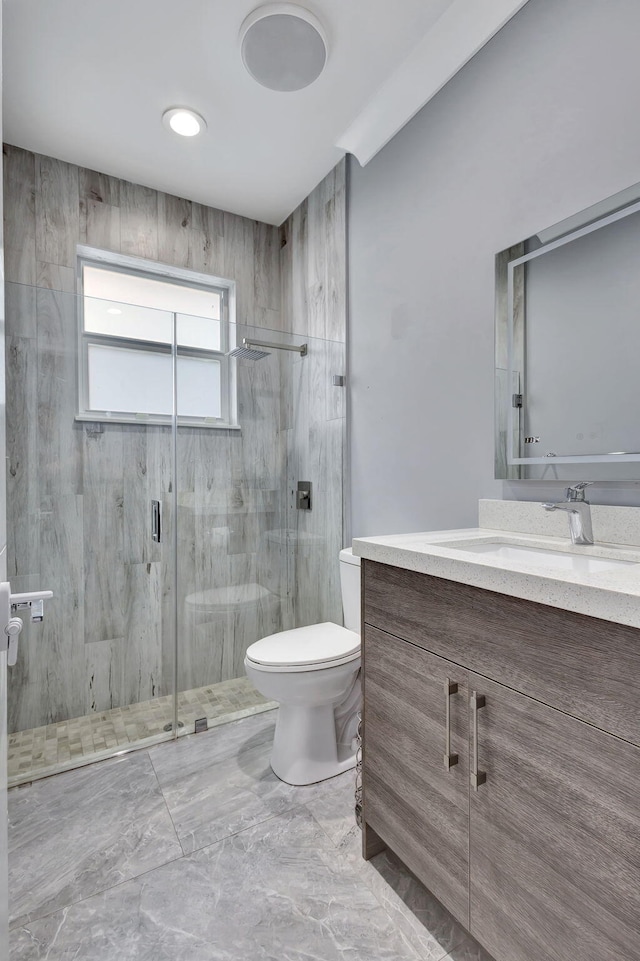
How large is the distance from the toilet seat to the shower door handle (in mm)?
681

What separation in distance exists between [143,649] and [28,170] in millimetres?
2249

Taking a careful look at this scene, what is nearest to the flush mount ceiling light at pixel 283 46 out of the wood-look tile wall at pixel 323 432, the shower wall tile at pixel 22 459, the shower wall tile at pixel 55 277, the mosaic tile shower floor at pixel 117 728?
the wood-look tile wall at pixel 323 432

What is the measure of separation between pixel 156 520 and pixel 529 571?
1646 millimetres

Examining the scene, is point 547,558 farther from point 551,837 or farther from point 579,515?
point 551,837

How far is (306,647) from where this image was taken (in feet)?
5.62

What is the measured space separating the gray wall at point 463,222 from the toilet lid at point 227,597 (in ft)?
1.95

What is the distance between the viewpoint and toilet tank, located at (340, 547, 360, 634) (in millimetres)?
1836

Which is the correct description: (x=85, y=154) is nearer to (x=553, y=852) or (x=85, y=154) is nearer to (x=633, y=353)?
(x=633, y=353)

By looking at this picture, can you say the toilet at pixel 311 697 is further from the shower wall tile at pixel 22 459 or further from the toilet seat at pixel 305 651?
the shower wall tile at pixel 22 459

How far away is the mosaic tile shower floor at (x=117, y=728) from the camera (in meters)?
1.77

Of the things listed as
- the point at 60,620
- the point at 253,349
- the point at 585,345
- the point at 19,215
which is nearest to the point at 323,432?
the point at 253,349

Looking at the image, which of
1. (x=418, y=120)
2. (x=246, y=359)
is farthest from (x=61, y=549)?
(x=418, y=120)

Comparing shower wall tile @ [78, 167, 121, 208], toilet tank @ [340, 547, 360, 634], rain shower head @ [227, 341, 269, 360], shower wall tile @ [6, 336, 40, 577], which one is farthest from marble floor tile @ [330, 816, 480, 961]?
shower wall tile @ [78, 167, 121, 208]

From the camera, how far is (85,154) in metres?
2.20
